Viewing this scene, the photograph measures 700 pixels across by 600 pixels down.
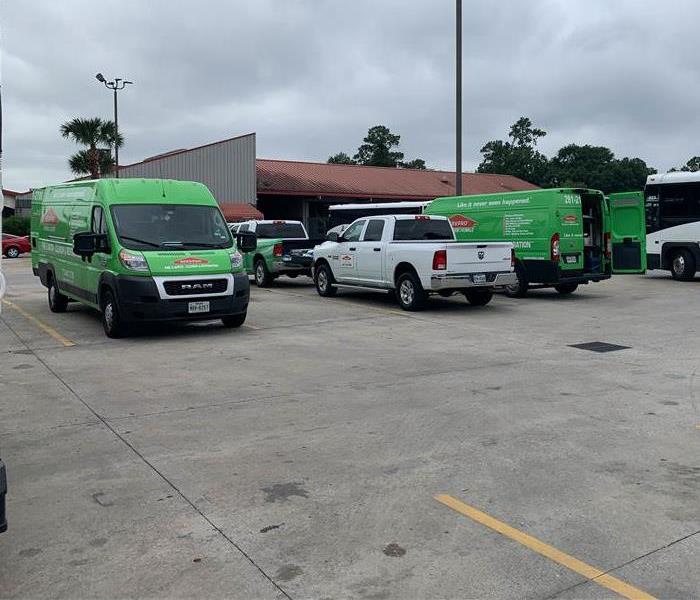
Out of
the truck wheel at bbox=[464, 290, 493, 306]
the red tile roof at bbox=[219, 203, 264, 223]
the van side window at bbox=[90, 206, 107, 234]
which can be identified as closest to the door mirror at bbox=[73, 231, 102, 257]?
the van side window at bbox=[90, 206, 107, 234]

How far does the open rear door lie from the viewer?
17688 millimetres

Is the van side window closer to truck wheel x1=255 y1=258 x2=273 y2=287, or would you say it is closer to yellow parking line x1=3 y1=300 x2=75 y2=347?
yellow parking line x1=3 y1=300 x2=75 y2=347

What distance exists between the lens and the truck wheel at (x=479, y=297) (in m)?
14.8

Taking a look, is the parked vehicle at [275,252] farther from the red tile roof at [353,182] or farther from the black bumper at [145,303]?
the red tile roof at [353,182]

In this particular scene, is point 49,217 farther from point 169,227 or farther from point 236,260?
point 236,260

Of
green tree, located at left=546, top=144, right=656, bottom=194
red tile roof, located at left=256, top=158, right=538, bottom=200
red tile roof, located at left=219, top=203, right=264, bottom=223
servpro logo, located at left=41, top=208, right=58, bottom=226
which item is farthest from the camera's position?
green tree, located at left=546, top=144, right=656, bottom=194

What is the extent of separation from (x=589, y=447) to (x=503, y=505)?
4.70ft

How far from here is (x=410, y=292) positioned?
1393 cm

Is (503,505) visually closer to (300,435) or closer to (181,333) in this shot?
(300,435)

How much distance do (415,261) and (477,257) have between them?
1.14 meters

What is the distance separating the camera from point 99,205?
11.4 metres

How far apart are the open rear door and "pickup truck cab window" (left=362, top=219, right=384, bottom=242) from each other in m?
6.11

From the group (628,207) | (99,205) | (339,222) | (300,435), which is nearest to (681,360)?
(300,435)

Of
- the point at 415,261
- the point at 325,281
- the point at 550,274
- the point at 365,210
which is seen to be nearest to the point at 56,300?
the point at 325,281
